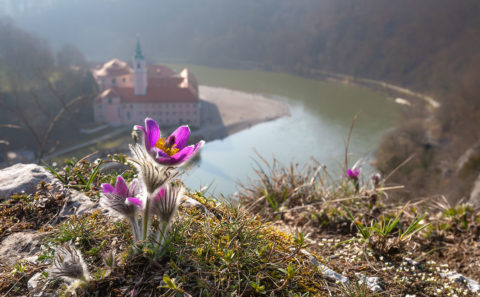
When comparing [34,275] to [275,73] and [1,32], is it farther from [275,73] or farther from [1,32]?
[275,73]

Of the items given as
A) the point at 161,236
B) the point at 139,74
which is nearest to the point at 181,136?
the point at 161,236

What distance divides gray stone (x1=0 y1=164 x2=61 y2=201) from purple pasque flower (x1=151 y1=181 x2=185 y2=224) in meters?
0.73

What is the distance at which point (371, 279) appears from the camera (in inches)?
54.4

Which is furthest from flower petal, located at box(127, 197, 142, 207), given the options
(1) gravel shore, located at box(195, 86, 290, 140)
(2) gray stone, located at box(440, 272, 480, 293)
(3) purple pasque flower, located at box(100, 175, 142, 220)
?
(1) gravel shore, located at box(195, 86, 290, 140)

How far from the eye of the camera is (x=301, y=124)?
2038 centimetres

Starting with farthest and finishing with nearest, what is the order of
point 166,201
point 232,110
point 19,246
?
1. point 232,110
2. point 19,246
3. point 166,201

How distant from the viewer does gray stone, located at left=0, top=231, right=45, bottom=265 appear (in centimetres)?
116

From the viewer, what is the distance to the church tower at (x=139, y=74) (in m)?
16.6

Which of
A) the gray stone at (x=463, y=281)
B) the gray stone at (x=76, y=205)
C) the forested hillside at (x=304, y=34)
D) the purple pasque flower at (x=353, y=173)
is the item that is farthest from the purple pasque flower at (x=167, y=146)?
the forested hillside at (x=304, y=34)

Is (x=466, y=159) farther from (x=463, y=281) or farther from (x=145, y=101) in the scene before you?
(x=463, y=281)

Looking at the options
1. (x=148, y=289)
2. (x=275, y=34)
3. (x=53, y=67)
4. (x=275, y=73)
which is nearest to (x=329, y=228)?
(x=148, y=289)

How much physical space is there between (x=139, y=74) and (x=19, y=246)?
17.6 m

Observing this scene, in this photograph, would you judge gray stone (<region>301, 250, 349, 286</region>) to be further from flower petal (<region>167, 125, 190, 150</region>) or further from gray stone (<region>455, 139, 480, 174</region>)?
gray stone (<region>455, 139, 480, 174</region>)

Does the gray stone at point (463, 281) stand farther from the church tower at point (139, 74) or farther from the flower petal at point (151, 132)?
the church tower at point (139, 74)
